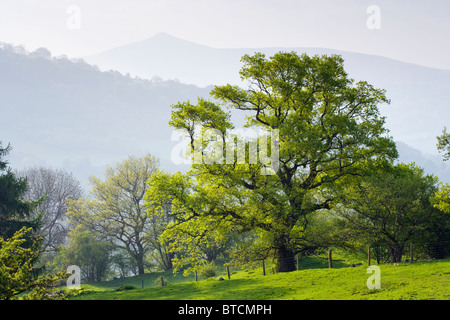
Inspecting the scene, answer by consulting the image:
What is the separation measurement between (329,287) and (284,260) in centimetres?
1026

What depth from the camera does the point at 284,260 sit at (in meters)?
32.2

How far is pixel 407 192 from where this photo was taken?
30500mm

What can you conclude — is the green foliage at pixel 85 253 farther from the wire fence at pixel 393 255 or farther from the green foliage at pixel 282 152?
the green foliage at pixel 282 152

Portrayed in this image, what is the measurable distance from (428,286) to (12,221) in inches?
1293

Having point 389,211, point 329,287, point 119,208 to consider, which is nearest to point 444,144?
point 389,211

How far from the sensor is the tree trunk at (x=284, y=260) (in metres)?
32.2

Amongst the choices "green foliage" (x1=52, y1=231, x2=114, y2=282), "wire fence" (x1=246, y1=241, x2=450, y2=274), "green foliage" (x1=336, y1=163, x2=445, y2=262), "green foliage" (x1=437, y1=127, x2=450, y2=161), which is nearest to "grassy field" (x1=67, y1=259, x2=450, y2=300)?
"wire fence" (x1=246, y1=241, x2=450, y2=274)

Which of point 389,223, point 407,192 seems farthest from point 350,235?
point 407,192

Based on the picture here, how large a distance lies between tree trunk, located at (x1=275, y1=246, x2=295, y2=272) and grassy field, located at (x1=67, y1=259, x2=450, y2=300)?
8.43ft

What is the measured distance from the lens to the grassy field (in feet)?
59.9

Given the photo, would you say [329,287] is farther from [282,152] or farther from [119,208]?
[119,208]

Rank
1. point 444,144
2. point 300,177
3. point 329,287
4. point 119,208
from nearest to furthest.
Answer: point 329,287
point 444,144
point 300,177
point 119,208

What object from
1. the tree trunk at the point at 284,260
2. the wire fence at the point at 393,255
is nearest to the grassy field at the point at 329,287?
the tree trunk at the point at 284,260
